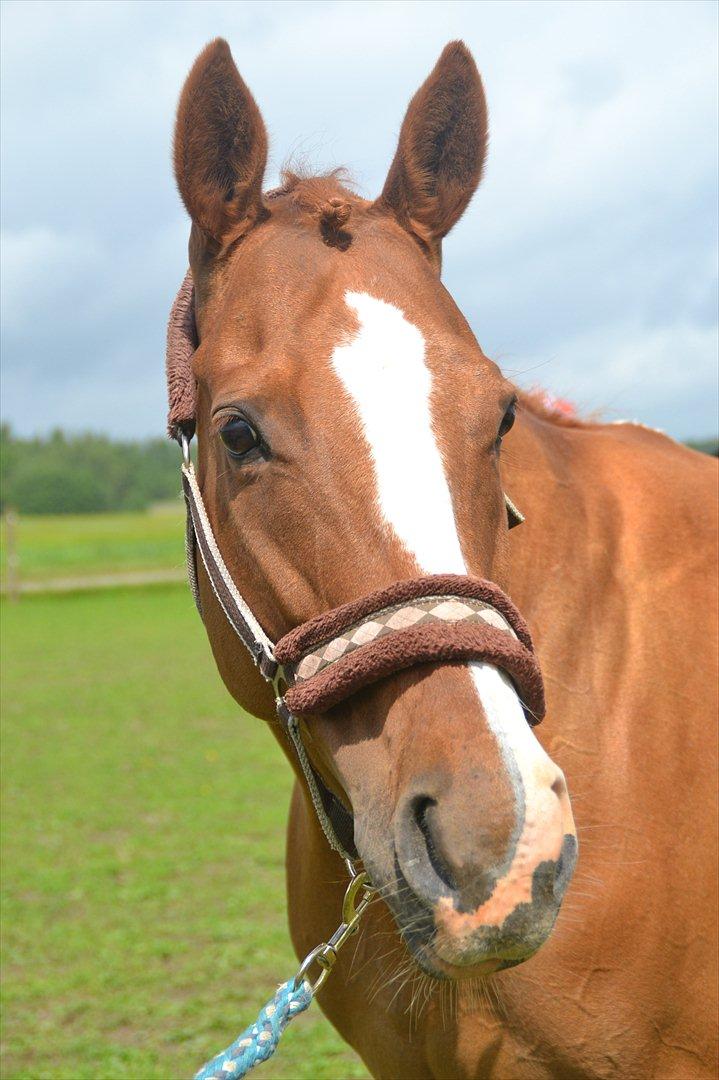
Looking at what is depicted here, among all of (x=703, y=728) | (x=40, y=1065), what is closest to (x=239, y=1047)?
(x=703, y=728)

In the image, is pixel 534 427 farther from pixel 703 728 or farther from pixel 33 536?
pixel 33 536

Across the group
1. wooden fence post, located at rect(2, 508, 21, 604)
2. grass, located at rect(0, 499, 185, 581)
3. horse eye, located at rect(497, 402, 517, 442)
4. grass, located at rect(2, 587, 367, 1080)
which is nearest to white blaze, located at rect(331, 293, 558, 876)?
horse eye, located at rect(497, 402, 517, 442)

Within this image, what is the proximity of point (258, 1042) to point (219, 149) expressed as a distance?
225 cm

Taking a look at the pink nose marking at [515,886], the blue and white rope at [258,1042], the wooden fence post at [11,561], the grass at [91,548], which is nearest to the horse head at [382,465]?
the pink nose marking at [515,886]

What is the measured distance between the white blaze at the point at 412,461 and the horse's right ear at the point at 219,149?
591 mm

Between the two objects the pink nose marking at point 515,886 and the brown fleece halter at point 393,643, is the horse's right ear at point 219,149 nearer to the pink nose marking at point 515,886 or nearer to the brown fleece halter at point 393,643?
the brown fleece halter at point 393,643

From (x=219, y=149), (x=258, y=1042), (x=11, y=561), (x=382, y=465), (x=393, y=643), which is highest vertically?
(x=219, y=149)

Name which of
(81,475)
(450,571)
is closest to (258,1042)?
(450,571)

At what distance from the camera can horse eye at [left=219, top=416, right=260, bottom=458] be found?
219 cm

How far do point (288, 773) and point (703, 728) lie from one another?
7.95m

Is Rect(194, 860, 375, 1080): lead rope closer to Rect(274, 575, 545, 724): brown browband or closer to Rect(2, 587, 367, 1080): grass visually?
Rect(274, 575, 545, 724): brown browband

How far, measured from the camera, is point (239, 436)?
2.21 meters

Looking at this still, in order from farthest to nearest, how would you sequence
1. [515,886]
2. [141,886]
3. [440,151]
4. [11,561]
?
1. [11,561]
2. [141,886]
3. [440,151]
4. [515,886]

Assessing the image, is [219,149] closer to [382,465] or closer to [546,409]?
[382,465]
